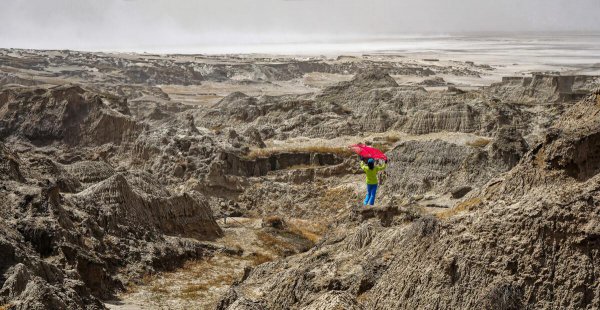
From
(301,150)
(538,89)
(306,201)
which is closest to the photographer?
(306,201)

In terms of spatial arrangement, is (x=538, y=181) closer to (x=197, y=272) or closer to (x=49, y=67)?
(x=197, y=272)

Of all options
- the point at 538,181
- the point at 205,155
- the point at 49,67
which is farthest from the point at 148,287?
the point at 49,67

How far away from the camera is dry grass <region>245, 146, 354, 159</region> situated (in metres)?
48.7

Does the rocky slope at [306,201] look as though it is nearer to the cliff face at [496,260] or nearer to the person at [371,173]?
the cliff face at [496,260]

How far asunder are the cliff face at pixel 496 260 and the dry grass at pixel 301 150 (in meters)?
30.9

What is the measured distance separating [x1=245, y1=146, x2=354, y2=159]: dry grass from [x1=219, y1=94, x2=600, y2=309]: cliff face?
30923mm

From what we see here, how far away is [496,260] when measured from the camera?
13.6 metres

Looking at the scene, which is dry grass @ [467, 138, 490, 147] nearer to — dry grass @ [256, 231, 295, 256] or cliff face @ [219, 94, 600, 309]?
dry grass @ [256, 231, 295, 256]

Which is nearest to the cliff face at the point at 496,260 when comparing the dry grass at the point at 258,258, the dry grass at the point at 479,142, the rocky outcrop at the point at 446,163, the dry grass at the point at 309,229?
the dry grass at the point at 258,258

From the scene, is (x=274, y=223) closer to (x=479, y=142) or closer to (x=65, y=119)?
(x=479, y=142)

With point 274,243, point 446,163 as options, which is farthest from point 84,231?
point 446,163

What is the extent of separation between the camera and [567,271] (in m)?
13.1

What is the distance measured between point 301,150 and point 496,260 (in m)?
35.9

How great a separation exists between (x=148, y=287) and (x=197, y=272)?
2993mm
